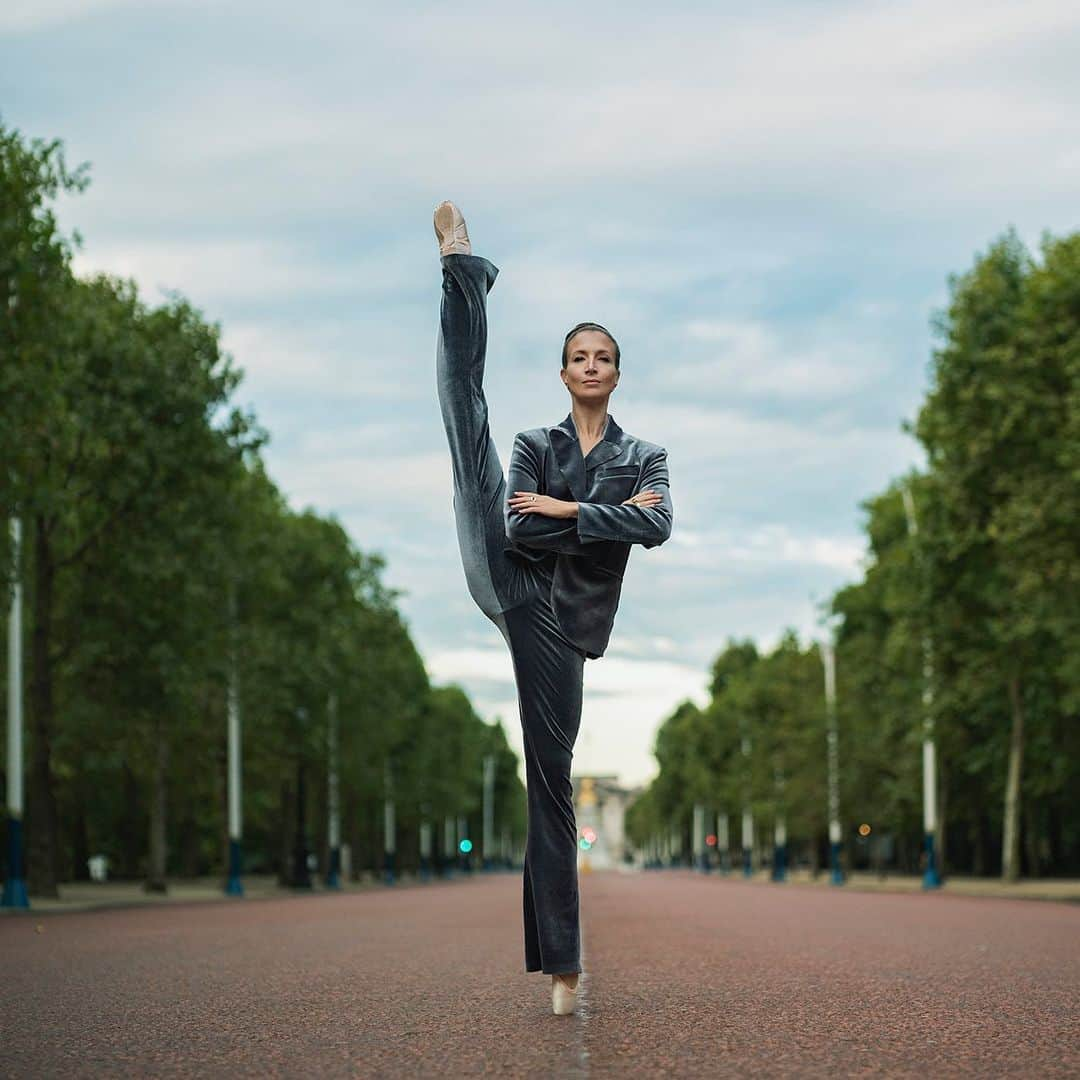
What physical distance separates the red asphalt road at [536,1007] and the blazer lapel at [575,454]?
1972mm

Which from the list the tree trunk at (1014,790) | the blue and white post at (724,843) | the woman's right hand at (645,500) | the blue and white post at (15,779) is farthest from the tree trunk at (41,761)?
the blue and white post at (724,843)

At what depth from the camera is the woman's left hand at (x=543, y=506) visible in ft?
20.9

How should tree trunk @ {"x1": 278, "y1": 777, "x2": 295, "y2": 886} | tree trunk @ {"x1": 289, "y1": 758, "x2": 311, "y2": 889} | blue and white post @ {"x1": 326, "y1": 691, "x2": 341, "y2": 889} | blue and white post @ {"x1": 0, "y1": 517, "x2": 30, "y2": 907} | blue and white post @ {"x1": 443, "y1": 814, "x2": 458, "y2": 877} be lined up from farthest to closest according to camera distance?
blue and white post @ {"x1": 443, "y1": 814, "x2": 458, "y2": 877}, blue and white post @ {"x1": 326, "y1": 691, "x2": 341, "y2": 889}, tree trunk @ {"x1": 278, "y1": 777, "x2": 295, "y2": 886}, tree trunk @ {"x1": 289, "y1": 758, "x2": 311, "y2": 889}, blue and white post @ {"x1": 0, "y1": 517, "x2": 30, "y2": 907}

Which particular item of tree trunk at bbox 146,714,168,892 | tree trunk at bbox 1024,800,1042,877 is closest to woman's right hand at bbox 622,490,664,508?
tree trunk at bbox 146,714,168,892

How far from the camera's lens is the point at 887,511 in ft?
217

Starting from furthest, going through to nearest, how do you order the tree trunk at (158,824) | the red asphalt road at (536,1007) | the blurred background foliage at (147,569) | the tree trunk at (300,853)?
the tree trunk at (300,853) → the tree trunk at (158,824) → the blurred background foliage at (147,569) → the red asphalt road at (536,1007)

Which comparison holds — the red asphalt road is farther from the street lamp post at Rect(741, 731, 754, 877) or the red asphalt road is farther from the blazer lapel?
the street lamp post at Rect(741, 731, 754, 877)

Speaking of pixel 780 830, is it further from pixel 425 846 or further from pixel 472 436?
pixel 472 436

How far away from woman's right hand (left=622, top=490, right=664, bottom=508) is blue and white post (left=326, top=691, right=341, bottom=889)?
153 ft

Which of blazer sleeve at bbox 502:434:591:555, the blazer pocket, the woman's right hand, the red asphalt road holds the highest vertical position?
the blazer pocket

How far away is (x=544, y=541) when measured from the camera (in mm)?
6426

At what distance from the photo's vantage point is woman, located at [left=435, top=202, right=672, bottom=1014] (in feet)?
21.2

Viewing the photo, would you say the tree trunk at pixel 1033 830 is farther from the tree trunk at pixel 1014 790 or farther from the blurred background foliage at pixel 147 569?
the blurred background foliage at pixel 147 569

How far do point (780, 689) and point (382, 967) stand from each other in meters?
67.5
